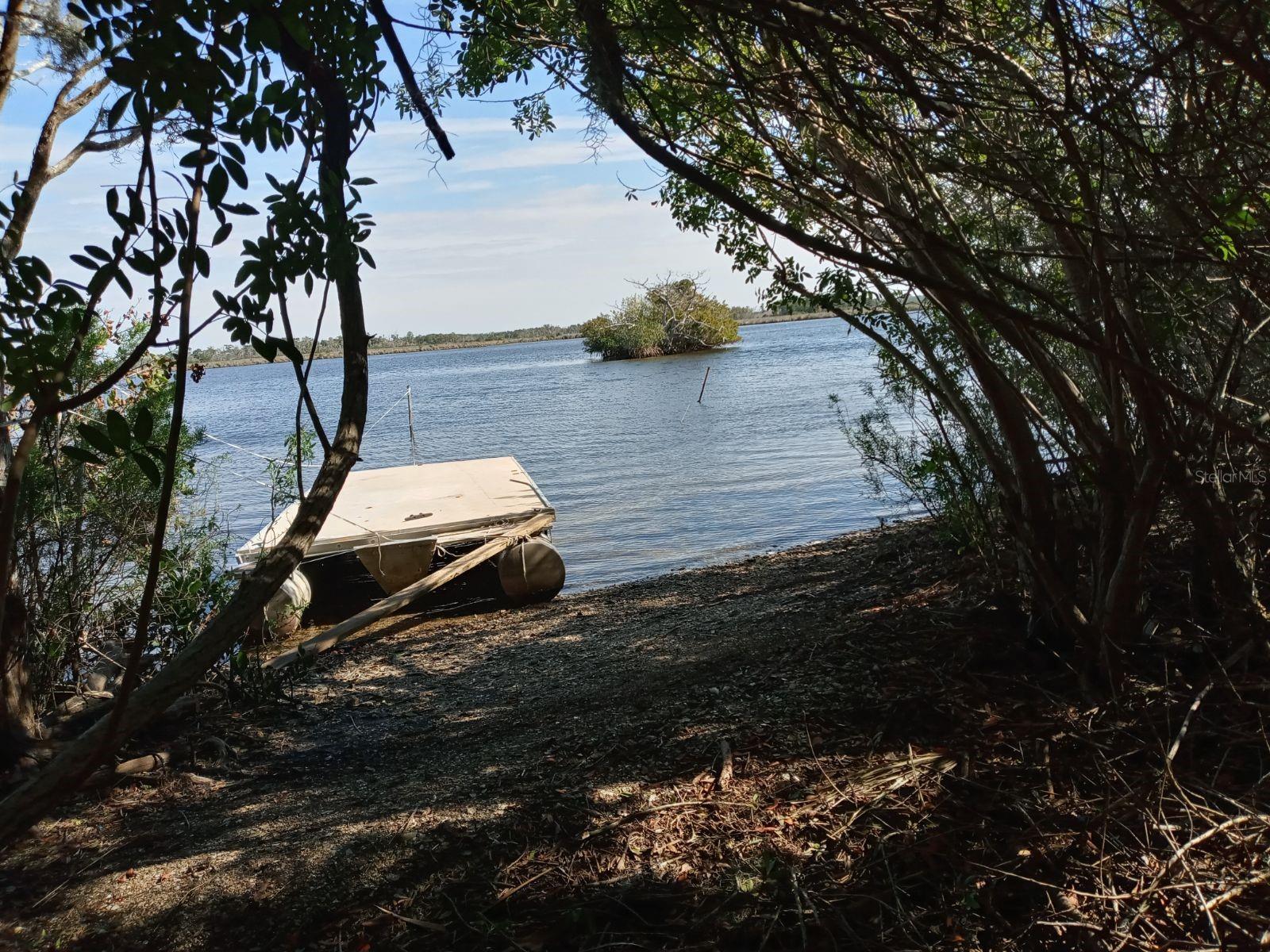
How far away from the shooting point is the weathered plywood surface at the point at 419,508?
11617 mm

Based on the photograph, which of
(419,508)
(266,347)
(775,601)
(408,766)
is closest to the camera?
(266,347)

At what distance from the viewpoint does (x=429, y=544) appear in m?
11.6

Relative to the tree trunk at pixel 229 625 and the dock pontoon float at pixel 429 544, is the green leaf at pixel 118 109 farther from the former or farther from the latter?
the dock pontoon float at pixel 429 544

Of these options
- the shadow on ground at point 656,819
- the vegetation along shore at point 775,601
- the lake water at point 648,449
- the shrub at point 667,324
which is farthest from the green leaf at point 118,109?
the shrub at point 667,324

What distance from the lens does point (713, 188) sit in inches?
63.5

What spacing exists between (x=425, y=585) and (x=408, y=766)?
603 centimetres

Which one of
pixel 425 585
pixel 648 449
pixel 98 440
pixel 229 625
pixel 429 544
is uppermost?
pixel 98 440

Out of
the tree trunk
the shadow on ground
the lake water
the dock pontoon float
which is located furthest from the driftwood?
the tree trunk

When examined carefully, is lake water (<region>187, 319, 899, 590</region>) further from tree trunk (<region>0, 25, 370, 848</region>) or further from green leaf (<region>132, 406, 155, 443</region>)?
green leaf (<region>132, 406, 155, 443</region>)

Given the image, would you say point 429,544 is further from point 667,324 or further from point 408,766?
point 667,324

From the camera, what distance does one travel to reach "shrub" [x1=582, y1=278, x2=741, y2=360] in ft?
224

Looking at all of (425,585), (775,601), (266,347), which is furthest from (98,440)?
(425,585)

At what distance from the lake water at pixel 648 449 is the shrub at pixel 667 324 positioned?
5530 millimetres

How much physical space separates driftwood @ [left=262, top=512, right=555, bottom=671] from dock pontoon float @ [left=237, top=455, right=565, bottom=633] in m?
0.02
